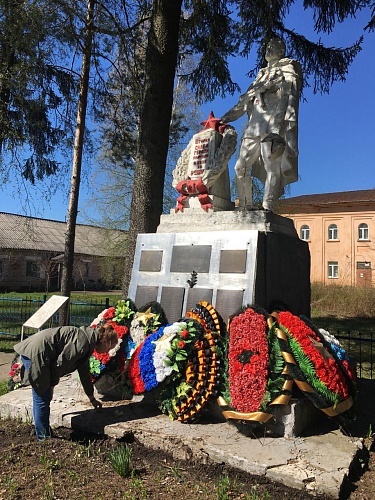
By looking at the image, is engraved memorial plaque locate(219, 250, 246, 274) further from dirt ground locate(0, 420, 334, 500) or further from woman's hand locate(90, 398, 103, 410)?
dirt ground locate(0, 420, 334, 500)

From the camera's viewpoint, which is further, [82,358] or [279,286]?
[279,286]

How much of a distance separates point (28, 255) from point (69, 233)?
22.3m

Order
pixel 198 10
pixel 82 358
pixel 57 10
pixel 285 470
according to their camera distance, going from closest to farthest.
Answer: pixel 285 470 → pixel 82 358 → pixel 57 10 → pixel 198 10

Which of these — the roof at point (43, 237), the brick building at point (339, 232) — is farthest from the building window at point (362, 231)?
the roof at point (43, 237)

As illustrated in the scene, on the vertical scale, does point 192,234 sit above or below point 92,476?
above

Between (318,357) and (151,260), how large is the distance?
220 cm

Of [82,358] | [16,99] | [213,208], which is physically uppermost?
[16,99]

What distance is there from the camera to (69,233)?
852 centimetres

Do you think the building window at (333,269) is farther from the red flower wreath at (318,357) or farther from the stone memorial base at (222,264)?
the red flower wreath at (318,357)

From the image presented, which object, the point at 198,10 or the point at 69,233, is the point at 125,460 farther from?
the point at 198,10

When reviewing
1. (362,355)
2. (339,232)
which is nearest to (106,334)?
(362,355)

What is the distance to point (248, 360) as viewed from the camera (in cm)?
356

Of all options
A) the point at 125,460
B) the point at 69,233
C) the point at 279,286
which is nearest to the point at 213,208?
the point at 279,286

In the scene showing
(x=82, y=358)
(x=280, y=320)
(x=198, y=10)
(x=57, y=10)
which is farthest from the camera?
(x=198, y=10)
